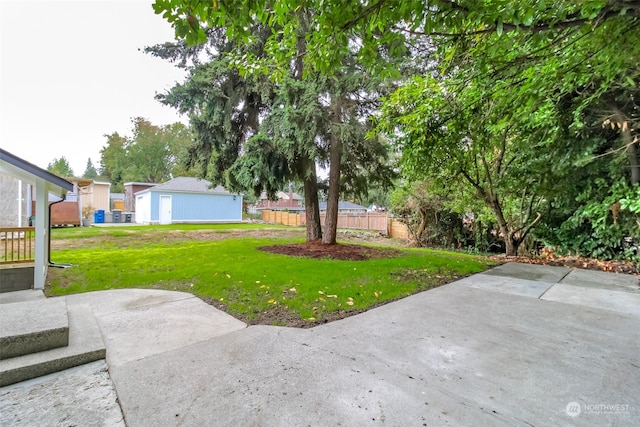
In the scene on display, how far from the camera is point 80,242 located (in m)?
9.70

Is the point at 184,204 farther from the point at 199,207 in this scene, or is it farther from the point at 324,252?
the point at 324,252

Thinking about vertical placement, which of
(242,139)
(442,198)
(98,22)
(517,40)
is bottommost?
(442,198)

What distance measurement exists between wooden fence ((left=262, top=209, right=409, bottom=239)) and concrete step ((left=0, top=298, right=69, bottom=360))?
1430 centimetres

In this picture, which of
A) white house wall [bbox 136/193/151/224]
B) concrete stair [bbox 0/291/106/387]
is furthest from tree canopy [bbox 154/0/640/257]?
white house wall [bbox 136/193/151/224]

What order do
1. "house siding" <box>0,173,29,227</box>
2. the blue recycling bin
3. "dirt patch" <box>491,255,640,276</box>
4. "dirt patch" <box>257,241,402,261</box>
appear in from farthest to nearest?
the blue recycling bin < "house siding" <box>0,173,29,227</box> < "dirt patch" <box>257,241,402,261</box> < "dirt patch" <box>491,255,640,276</box>

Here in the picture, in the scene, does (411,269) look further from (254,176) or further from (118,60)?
(118,60)

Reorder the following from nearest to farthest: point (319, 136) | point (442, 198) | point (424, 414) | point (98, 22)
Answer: point (424, 414)
point (98, 22)
point (319, 136)
point (442, 198)

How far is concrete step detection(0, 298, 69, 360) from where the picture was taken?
2.36 metres

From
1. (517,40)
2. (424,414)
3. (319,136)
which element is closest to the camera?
(424,414)

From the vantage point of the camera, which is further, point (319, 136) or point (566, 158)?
point (319, 136)

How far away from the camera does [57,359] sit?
2359 millimetres

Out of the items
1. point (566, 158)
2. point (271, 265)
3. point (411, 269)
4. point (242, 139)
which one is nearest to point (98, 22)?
point (242, 139)

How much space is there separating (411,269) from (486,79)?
3676 mm

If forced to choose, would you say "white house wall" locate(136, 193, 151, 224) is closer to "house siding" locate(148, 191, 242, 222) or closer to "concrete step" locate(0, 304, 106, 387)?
"house siding" locate(148, 191, 242, 222)
